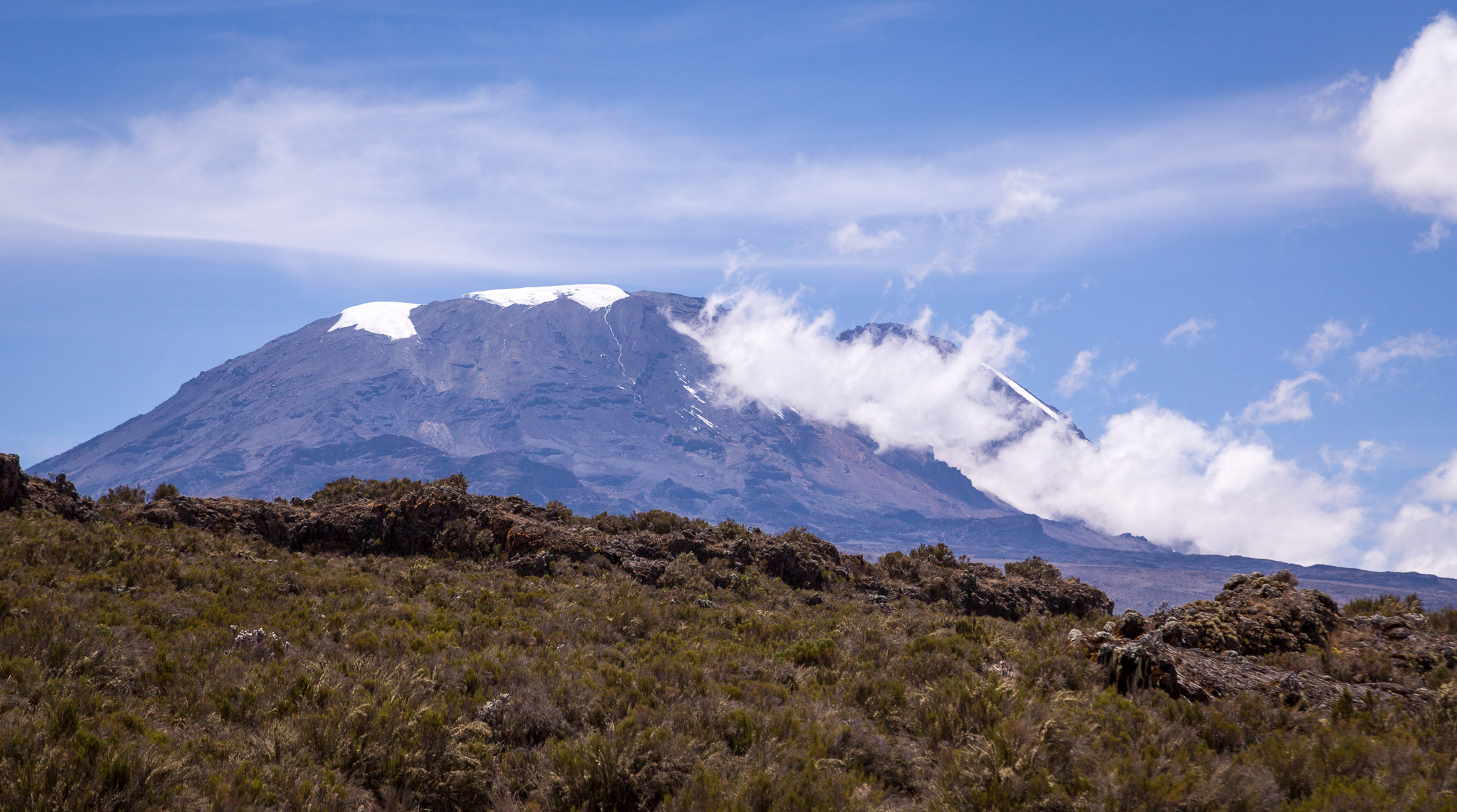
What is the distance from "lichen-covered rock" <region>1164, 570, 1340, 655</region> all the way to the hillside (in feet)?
0.20

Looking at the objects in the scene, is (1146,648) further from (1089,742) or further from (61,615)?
(61,615)

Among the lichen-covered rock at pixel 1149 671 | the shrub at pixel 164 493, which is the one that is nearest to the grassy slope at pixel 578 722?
the lichen-covered rock at pixel 1149 671

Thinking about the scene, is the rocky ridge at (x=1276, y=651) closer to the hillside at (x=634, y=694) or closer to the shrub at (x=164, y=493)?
the hillside at (x=634, y=694)

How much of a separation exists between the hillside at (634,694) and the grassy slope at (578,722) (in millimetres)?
40

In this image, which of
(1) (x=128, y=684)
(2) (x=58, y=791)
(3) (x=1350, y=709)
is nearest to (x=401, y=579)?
(1) (x=128, y=684)

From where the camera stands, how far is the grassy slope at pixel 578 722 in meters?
7.02

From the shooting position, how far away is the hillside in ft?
23.6

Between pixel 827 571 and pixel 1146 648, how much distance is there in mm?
12336

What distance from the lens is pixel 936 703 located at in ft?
31.5

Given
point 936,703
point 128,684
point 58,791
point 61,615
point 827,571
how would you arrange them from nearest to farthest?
point 58,791, point 128,684, point 936,703, point 61,615, point 827,571

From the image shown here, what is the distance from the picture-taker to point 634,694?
32.5ft

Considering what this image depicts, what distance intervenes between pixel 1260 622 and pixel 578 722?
484 inches

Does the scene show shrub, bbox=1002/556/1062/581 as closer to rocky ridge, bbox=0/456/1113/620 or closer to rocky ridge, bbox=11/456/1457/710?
rocky ridge, bbox=11/456/1457/710

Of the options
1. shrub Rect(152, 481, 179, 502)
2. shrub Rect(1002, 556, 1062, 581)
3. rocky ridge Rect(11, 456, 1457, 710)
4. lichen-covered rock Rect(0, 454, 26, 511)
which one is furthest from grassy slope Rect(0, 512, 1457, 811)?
shrub Rect(1002, 556, 1062, 581)
